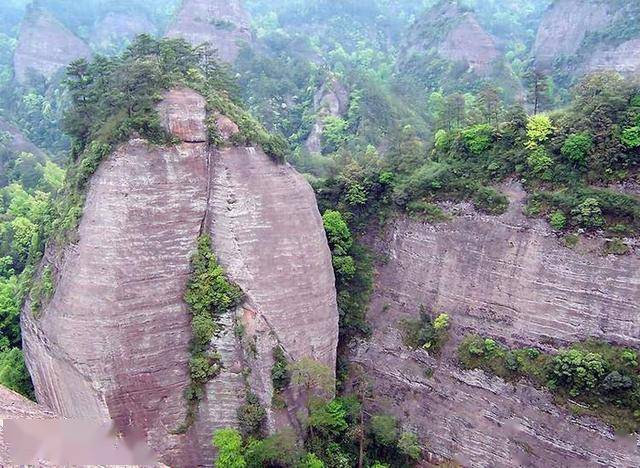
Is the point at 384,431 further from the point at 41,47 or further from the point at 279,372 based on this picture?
the point at 41,47

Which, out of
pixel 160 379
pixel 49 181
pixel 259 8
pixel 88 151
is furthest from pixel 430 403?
pixel 259 8

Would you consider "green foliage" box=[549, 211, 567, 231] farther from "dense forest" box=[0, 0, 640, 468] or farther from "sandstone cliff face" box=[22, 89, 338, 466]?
"sandstone cliff face" box=[22, 89, 338, 466]

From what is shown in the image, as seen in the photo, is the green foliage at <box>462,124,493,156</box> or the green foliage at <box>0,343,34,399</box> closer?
the green foliage at <box>0,343,34,399</box>

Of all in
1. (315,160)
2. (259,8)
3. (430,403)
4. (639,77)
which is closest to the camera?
(639,77)

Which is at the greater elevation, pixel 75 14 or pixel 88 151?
pixel 75 14

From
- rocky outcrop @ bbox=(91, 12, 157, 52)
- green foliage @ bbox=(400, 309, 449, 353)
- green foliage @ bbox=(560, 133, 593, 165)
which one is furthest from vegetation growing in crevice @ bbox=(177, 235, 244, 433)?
rocky outcrop @ bbox=(91, 12, 157, 52)

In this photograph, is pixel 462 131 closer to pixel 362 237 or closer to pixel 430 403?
pixel 362 237

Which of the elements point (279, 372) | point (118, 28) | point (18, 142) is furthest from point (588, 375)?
point (118, 28)
